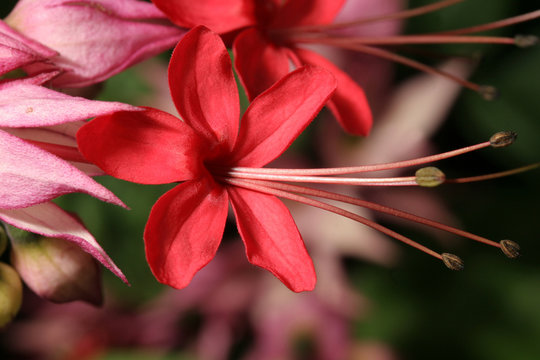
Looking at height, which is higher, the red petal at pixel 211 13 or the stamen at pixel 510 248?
the red petal at pixel 211 13

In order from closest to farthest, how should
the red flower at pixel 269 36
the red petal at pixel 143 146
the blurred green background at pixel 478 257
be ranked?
the red petal at pixel 143 146 → the red flower at pixel 269 36 → the blurred green background at pixel 478 257

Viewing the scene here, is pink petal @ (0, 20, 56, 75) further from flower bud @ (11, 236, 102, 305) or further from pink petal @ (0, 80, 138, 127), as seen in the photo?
flower bud @ (11, 236, 102, 305)

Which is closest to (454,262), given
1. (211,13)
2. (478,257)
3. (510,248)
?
(510,248)

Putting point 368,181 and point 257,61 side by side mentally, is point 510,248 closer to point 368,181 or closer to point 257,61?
point 368,181

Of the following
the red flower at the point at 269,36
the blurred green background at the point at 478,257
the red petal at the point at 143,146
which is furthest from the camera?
the blurred green background at the point at 478,257

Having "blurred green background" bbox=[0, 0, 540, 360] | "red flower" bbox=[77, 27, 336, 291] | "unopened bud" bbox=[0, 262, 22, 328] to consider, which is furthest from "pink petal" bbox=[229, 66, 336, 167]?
"blurred green background" bbox=[0, 0, 540, 360]

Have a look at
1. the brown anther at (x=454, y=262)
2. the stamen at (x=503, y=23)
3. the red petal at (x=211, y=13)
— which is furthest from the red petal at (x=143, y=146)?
the stamen at (x=503, y=23)

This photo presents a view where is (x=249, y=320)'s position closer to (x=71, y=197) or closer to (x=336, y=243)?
(x=336, y=243)

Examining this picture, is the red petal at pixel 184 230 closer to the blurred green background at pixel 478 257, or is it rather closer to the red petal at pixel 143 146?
the red petal at pixel 143 146
